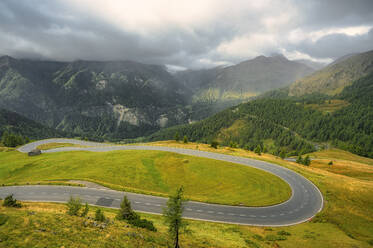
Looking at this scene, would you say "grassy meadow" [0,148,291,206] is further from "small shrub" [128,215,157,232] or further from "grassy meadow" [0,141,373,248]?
"small shrub" [128,215,157,232]

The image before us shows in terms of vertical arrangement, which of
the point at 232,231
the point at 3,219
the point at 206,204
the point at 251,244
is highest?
the point at 3,219

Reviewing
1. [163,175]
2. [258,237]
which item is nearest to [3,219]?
[258,237]

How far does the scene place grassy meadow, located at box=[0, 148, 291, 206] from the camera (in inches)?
2151

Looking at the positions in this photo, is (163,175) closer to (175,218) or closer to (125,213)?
(125,213)

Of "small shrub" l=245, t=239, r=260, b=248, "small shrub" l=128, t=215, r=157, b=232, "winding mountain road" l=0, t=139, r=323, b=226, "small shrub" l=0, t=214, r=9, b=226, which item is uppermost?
"small shrub" l=0, t=214, r=9, b=226

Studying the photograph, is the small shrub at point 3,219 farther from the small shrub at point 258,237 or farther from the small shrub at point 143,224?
the small shrub at point 258,237

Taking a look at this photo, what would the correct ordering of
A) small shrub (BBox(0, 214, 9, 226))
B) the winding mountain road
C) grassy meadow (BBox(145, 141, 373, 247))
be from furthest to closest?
the winding mountain road, grassy meadow (BBox(145, 141, 373, 247)), small shrub (BBox(0, 214, 9, 226))

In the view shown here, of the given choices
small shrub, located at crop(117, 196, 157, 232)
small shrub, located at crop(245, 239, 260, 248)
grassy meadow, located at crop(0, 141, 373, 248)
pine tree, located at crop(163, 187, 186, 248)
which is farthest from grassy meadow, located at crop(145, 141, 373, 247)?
small shrub, located at crop(117, 196, 157, 232)

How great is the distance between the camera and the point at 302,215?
46.3m

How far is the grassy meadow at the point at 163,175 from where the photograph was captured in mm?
54625

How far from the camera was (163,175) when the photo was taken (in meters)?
65.7

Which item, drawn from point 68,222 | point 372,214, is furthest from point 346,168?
point 68,222

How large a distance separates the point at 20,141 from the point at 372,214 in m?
197

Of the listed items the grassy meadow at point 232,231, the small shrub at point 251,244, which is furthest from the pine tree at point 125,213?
the small shrub at point 251,244
